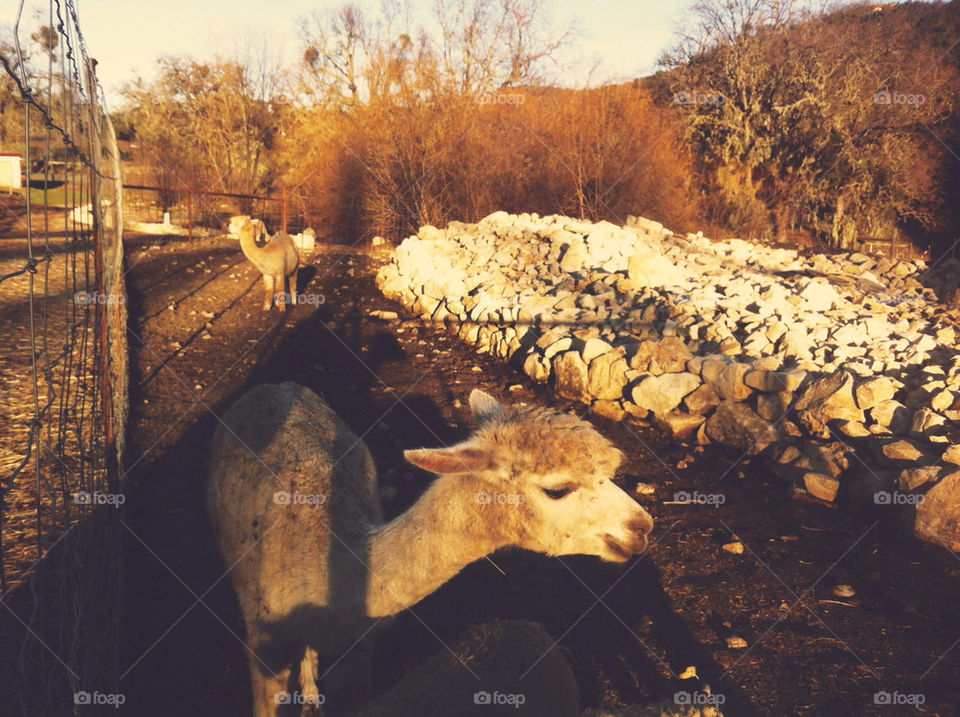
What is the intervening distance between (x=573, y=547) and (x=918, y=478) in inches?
155

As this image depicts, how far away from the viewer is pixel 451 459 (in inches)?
116

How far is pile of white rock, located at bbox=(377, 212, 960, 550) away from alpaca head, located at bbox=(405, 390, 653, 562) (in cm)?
357

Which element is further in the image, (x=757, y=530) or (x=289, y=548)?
(x=757, y=530)

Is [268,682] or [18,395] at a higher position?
[18,395]

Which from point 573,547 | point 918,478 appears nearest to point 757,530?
point 918,478

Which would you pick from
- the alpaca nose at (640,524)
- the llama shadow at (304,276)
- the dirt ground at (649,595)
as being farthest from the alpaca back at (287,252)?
the alpaca nose at (640,524)

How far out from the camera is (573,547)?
323cm

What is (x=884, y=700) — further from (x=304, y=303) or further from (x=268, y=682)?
(x=304, y=303)

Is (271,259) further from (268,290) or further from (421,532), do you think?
(421,532)
